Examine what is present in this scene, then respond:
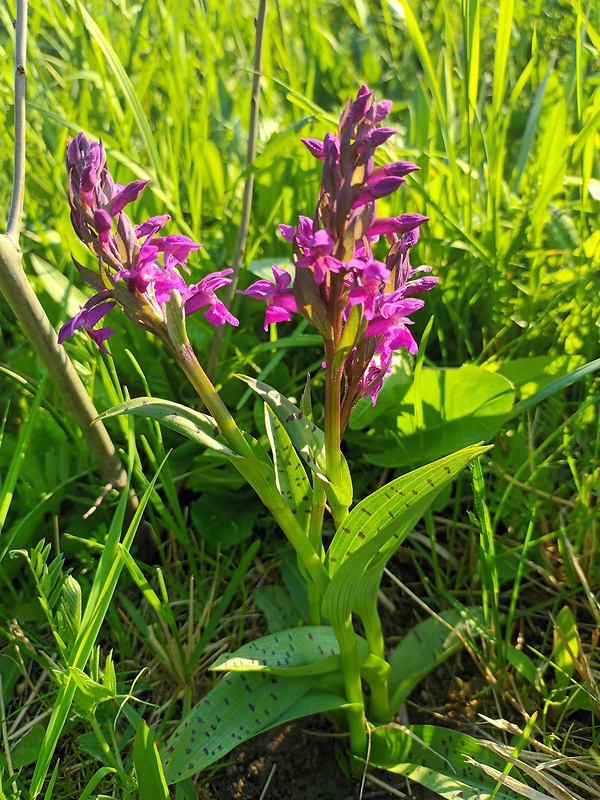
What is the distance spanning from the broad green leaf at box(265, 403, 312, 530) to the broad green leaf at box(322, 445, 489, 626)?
110 millimetres

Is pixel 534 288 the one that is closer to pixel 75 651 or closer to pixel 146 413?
pixel 146 413

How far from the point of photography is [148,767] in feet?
3.32

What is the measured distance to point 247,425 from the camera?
1.69 metres

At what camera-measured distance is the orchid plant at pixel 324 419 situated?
864 mm

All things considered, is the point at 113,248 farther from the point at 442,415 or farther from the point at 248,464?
the point at 442,415

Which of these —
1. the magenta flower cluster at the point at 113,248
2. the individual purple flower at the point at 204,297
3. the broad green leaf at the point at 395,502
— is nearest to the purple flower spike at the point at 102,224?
the magenta flower cluster at the point at 113,248

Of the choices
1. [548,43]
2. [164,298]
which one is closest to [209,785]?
[164,298]

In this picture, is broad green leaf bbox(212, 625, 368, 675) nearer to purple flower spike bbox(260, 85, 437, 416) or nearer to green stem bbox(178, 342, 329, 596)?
green stem bbox(178, 342, 329, 596)

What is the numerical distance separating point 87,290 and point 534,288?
1184 mm

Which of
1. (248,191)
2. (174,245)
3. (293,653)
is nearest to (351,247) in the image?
→ (174,245)

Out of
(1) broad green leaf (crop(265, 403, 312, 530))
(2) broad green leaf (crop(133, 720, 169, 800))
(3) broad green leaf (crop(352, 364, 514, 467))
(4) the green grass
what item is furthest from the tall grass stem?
(2) broad green leaf (crop(133, 720, 169, 800))

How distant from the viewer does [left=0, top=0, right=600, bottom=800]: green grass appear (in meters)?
1.32

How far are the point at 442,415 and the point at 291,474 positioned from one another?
518 millimetres

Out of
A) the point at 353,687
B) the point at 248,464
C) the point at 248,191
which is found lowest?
the point at 353,687
